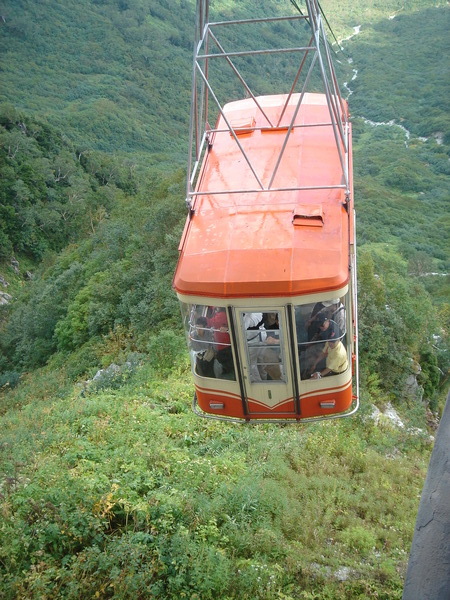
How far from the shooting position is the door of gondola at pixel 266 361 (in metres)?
6.67

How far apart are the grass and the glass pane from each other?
2.23 meters

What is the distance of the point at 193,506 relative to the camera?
792cm

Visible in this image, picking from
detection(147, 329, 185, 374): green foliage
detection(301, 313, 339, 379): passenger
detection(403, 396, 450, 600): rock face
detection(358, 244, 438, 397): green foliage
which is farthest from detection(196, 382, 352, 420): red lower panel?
detection(358, 244, 438, 397): green foliage

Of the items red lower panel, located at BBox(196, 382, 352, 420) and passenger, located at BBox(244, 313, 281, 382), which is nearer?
passenger, located at BBox(244, 313, 281, 382)

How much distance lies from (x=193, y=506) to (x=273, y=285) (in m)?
3.39

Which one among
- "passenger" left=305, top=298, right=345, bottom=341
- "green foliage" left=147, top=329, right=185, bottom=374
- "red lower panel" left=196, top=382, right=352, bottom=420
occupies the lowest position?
"green foliage" left=147, top=329, right=185, bottom=374

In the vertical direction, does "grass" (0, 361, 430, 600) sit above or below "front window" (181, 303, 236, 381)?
below

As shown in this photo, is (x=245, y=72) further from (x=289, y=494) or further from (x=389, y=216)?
(x=289, y=494)

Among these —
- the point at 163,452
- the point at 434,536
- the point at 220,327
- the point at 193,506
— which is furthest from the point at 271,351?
the point at 434,536

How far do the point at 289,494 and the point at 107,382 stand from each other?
513cm

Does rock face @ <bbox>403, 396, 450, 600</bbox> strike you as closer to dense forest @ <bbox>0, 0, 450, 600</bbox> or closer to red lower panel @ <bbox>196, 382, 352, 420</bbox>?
red lower panel @ <bbox>196, 382, 352, 420</bbox>

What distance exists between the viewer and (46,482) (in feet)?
26.1

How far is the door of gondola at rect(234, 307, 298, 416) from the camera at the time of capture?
6668 millimetres

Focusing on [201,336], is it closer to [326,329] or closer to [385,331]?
[326,329]
